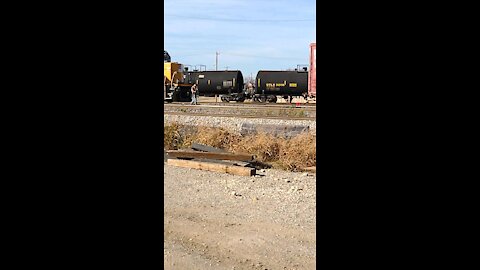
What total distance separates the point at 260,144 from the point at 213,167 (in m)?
2.16

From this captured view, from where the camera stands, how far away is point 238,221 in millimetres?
6289

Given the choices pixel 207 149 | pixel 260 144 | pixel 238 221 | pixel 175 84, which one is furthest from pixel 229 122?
pixel 175 84

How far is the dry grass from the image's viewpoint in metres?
10.4

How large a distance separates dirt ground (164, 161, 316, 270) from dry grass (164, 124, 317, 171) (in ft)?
2.95

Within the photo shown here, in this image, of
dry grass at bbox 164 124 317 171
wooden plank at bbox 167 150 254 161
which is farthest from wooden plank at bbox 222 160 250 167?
dry grass at bbox 164 124 317 171

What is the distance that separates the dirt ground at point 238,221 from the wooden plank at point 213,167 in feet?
0.59

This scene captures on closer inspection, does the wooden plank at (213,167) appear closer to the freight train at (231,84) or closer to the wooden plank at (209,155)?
the wooden plank at (209,155)

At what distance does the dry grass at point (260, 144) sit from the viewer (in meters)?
10.4

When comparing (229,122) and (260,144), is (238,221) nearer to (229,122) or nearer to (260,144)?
(260,144)

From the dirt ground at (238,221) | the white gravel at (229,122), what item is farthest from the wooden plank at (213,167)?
the white gravel at (229,122)
